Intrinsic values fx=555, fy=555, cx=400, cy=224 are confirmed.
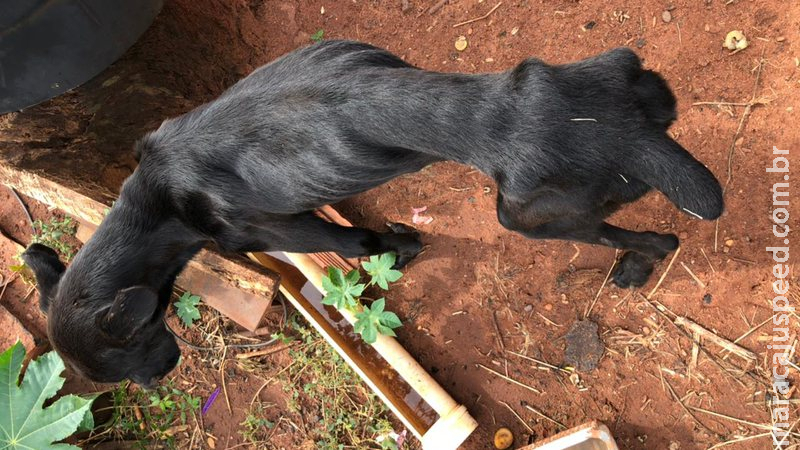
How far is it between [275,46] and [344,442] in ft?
11.1

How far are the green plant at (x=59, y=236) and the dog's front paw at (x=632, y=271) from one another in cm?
454

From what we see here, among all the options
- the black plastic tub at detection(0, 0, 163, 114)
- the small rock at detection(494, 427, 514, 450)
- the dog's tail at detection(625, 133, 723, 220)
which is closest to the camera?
the dog's tail at detection(625, 133, 723, 220)

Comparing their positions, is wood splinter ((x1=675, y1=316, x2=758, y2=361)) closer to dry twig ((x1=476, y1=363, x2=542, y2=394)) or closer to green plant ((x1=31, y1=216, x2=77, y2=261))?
dry twig ((x1=476, y1=363, x2=542, y2=394))

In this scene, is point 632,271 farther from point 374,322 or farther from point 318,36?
point 318,36

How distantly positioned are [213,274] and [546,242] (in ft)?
8.16

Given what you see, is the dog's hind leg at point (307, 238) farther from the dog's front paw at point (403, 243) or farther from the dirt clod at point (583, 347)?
the dirt clod at point (583, 347)

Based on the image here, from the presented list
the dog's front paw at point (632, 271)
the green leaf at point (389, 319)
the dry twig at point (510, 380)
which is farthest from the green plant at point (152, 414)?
the dog's front paw at point (632, 271)

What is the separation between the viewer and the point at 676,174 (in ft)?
7.89

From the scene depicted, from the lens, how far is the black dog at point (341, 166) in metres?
2.47

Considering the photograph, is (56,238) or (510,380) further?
(56,238)

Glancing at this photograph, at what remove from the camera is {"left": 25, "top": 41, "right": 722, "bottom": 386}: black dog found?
247 cm

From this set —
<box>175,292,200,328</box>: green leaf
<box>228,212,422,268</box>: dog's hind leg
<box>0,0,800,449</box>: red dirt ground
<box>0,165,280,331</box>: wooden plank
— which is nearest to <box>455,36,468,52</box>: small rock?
<box>0,0,800,449</box>: red dirt ground

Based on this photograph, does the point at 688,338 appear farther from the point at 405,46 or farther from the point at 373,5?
the point at 373,5

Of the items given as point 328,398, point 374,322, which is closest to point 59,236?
point 328,398
